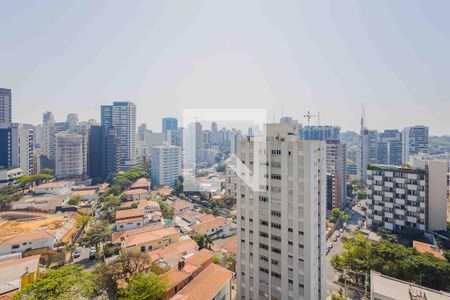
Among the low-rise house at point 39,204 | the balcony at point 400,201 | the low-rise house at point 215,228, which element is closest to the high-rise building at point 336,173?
the balcony at point 400,201

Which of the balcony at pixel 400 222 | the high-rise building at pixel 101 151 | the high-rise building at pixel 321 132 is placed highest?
the high-rise building at pixel 321 132

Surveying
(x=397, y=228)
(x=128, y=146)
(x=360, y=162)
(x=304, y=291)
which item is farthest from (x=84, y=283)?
(x=360, y=162)

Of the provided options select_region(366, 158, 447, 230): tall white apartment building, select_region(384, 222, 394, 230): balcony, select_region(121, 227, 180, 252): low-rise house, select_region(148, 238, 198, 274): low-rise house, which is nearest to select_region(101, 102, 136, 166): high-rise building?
select_region(121, 227, 180, 252): low-rise house

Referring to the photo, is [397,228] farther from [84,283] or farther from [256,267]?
[84,283]

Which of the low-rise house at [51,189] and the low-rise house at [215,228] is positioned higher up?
the low-rise house at [51,189]

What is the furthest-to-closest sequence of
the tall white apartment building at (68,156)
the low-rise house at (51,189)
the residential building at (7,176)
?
the tall white apartment building at (68,156), the residential building at (7,176), the low-rise house at (51,189)

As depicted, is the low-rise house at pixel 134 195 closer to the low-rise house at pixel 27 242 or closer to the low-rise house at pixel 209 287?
the low-rise house at pixel 27 242

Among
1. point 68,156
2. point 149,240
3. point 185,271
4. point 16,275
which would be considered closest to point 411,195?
point 185,271
